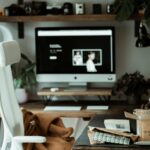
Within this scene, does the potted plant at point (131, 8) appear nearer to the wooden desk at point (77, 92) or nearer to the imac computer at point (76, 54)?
the imac computer at point (76, 54)

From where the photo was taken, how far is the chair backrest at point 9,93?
2.09 metres

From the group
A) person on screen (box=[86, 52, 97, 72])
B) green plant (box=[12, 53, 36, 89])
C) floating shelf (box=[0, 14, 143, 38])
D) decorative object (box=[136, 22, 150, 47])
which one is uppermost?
floating shelf (box=[0, 14, 143, 38])

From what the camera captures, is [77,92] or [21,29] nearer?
[77,92]

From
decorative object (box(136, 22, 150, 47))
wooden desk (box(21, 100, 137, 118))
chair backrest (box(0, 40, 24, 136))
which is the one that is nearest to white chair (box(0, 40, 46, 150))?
chair backrest (box(0, 40, 24, 136))

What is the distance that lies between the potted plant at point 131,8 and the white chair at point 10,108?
4.24 ft

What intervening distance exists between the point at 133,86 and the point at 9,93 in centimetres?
144

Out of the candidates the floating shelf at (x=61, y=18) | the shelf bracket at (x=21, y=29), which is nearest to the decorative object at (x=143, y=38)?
the floating shelf at (x=61, y=18)

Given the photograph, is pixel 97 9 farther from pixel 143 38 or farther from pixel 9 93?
pixel 9 93

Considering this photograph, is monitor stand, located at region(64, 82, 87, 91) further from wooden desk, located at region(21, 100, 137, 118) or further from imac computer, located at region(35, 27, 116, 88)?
wooden desk, located at region(21, 100, 137, 118)

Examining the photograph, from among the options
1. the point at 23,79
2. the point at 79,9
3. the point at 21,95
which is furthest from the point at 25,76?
the point at 79,9

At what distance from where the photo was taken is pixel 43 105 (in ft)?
11.6

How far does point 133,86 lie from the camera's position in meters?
3.48

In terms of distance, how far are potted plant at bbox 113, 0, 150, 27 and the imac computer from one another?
266mm

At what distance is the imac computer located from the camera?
3.57m
